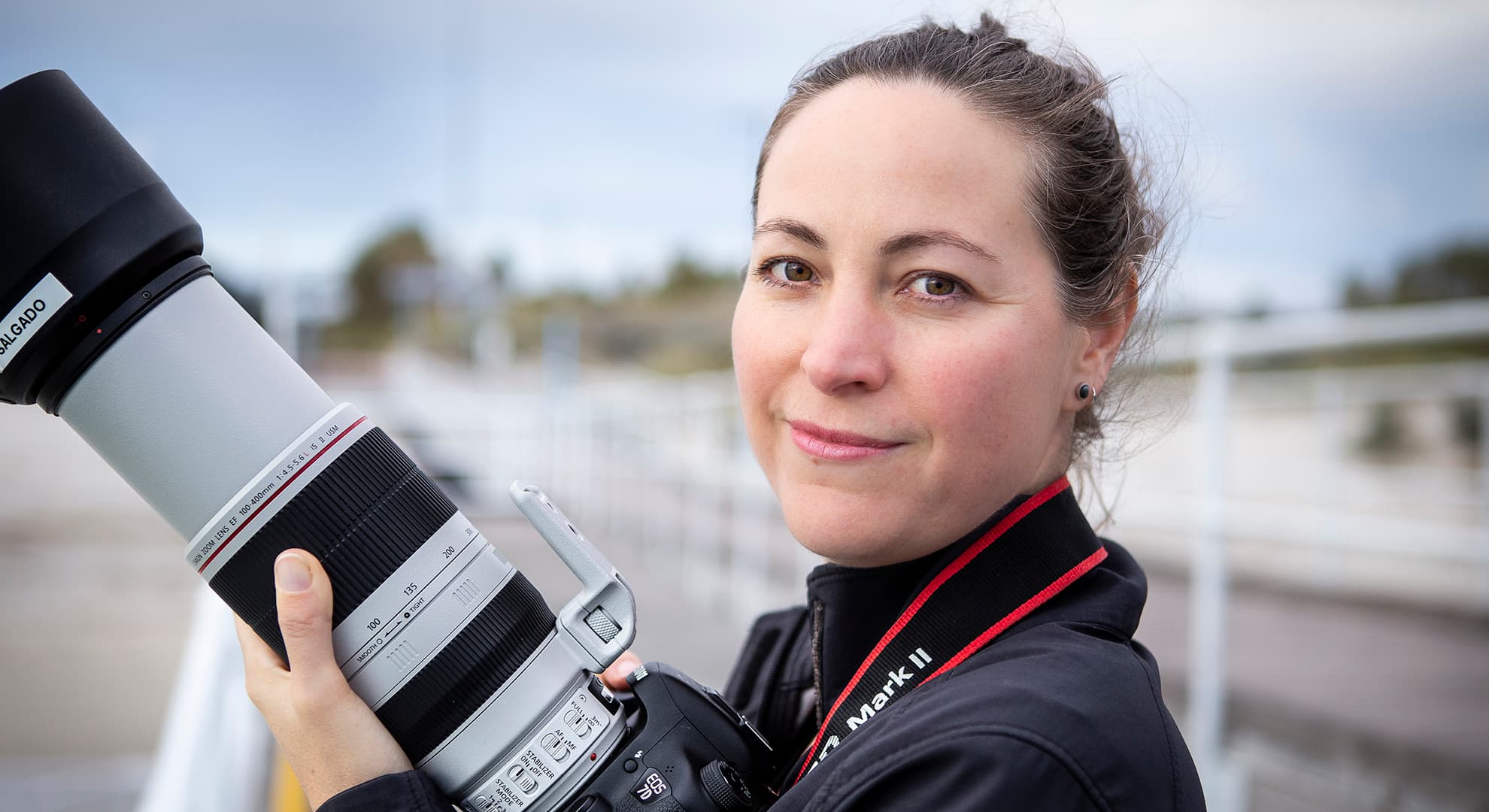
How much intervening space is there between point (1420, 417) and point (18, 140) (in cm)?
1007

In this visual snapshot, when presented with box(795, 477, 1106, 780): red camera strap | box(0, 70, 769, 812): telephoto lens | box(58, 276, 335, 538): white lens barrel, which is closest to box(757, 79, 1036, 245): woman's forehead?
box(795, 477, 1106, 780): red camera strap

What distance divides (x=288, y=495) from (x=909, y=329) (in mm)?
549

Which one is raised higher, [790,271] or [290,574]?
[790,271]

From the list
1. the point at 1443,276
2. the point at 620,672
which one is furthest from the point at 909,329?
the point at 1443,276

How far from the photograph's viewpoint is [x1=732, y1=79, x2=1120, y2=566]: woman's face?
0.95 m

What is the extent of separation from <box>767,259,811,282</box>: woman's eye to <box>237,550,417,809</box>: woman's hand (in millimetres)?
478

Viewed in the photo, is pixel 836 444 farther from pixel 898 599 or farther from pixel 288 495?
pixel 288 495

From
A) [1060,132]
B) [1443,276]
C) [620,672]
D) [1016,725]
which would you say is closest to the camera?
[1016,725]

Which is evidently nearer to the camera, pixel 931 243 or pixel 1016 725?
pixel 1016 725

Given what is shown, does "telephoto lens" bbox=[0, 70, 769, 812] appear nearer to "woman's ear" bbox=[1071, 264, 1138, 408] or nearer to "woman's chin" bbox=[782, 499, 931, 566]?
"woman's chin" bbox=[782, 499, 931, 566]

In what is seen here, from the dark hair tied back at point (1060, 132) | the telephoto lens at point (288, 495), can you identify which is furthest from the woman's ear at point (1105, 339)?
the telephoto lens at point (288, 495)

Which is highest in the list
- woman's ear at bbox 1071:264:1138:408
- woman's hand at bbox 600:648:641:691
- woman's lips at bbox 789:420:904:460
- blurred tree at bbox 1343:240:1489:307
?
woman's ear at bbox 1071:264:1138:408

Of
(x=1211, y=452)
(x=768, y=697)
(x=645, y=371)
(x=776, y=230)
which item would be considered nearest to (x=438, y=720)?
(x=768, y=697)

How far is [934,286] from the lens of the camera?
97 cm
